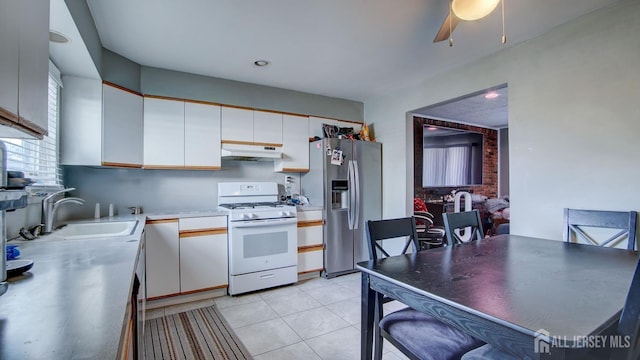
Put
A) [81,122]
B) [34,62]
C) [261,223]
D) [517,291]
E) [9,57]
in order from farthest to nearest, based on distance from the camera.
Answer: [261,223], [81,122], [517,291], [34,62], [9,57]

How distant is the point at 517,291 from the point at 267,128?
10.2ft

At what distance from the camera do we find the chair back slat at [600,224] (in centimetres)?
187

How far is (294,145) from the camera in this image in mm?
3881

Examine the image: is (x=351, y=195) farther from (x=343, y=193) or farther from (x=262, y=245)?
(x=262, y=245)

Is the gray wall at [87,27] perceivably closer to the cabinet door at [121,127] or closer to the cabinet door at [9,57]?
the cabinet door at [121,127]

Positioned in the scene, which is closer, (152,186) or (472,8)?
(472,8)

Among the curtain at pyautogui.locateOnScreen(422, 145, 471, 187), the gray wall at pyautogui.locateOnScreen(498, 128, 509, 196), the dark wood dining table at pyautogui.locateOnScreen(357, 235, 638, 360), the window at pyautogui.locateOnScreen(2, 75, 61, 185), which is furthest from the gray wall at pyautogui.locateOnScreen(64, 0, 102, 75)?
the gray wall at pyautogui.locateOnScreen(498, 128, 509, 196)

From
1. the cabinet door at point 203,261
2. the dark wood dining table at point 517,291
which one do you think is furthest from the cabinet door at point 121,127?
the dark wood dining table at point 517,291

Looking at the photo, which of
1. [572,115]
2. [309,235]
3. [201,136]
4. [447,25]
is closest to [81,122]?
[201,136]

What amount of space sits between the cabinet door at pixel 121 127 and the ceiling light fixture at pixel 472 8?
2.87m

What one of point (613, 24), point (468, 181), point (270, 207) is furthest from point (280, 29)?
point (468, 181)

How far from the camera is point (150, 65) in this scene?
3080 mm

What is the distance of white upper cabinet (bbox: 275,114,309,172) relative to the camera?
150 inches

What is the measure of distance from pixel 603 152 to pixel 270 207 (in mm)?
2931
